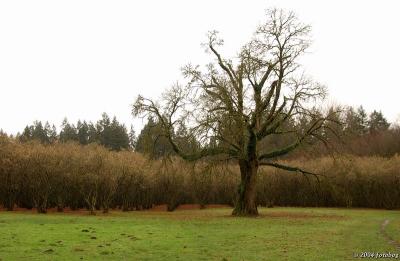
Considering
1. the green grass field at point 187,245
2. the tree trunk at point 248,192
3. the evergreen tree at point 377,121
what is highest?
the evergreen tree at point 377,121

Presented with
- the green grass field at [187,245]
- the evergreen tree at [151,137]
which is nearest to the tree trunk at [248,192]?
the evergreen tree at [151,137]

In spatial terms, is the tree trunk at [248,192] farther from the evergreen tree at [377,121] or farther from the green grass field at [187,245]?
the evergreen tree at [377,121]

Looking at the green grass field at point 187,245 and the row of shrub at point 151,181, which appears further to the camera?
the row of shrub at point 151,181

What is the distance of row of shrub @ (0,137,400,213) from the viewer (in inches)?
1674

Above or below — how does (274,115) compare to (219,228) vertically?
above

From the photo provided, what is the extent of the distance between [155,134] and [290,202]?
3383 centimetres

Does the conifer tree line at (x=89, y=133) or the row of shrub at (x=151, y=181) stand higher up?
the conifer tree line at (x=89, y=133)

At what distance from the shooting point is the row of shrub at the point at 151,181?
42531 millimetres

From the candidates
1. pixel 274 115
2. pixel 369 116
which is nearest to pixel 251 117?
pixel 274 115

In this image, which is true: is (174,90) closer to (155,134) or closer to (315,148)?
(155,134)

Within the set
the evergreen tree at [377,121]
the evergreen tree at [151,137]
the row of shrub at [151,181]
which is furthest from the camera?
the evergreen tree at [377,121]

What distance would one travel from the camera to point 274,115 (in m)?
34.8

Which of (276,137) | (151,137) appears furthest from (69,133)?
(151,137)

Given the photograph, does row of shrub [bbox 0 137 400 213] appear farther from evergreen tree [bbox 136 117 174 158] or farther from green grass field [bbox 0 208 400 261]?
green grass field [bbox 0 208 400 261]
